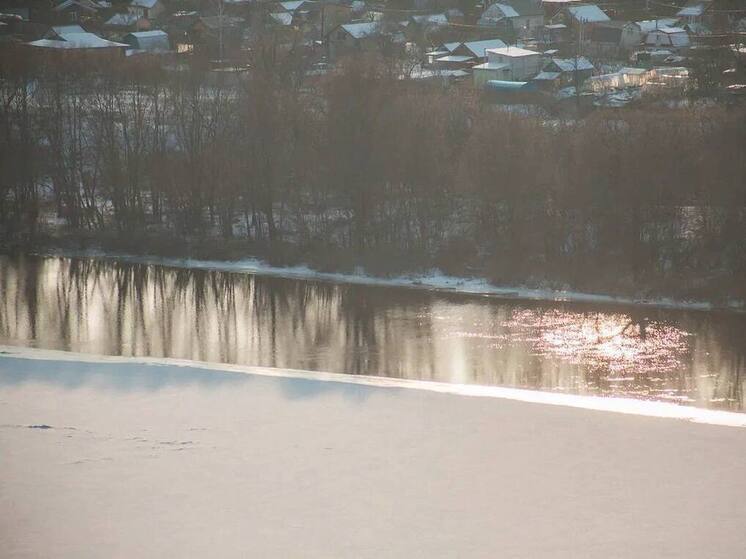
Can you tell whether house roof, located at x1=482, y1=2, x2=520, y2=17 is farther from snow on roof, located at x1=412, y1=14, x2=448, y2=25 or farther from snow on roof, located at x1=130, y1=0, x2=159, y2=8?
snow on roof, located at x1=130, y1=0, x2=159, y2=8

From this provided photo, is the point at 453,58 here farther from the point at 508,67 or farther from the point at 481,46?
the point at 508,67

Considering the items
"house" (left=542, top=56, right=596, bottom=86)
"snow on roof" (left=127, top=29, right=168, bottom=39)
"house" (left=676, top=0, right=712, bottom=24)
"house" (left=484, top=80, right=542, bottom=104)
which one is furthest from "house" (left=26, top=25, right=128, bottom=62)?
"house" (left=676, top=0, right=712, bottom=24)

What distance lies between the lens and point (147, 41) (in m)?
39.8

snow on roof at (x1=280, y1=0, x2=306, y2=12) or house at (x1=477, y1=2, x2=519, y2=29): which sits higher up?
snow on roof at (x1=280, y1=0, x2=306, y2=12)

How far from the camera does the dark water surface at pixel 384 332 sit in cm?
1212

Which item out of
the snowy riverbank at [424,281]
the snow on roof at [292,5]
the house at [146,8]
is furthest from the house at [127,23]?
the snowy riverbank at [424,281]

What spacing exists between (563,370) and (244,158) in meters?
10.9

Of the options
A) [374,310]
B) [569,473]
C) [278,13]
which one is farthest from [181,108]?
[278,13]

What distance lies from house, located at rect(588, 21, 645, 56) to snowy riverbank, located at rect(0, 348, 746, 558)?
3000cm

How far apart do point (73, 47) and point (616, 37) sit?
19.5 meters

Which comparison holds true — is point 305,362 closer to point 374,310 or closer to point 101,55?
point 374,310

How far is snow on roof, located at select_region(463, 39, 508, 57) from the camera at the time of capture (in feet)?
117

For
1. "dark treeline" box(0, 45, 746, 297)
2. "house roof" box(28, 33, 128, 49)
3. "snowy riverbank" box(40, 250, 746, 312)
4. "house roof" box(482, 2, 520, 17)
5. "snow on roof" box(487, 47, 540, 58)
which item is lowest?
"snowy riverbank" box(40, 250, 746, 312)

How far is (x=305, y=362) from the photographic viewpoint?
12.7m
